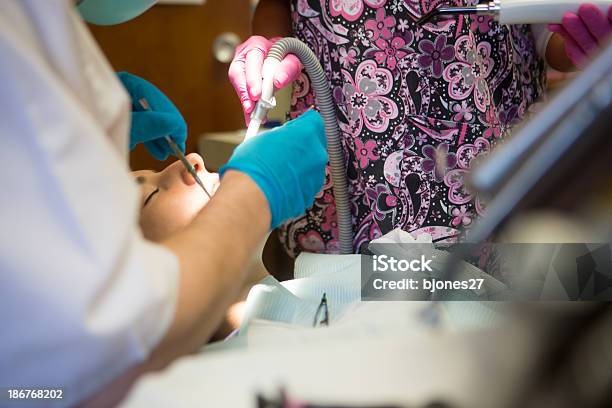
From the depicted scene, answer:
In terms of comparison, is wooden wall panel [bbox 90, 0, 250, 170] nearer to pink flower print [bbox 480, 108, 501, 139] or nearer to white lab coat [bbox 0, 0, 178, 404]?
pink flower print [bbox 480, 108, 501, 139]

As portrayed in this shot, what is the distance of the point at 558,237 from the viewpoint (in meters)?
0.46

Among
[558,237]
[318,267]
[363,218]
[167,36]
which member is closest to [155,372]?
[558,237]

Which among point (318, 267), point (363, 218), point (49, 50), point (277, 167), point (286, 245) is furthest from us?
point (286, 245)

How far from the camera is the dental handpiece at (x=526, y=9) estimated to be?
1.15 m

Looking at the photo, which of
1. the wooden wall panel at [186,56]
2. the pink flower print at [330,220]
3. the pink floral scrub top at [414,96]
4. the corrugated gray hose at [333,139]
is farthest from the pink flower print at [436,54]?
the wooden wall panel at [186,56]

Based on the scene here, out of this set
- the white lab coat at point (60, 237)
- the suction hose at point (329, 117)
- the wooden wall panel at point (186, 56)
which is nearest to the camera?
the white lab coat at point (60, 237)

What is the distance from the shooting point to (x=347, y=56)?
137 cm

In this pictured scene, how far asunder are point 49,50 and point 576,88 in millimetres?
474

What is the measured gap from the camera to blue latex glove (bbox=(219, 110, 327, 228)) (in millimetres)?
745

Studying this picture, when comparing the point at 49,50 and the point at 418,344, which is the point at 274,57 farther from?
the point at 418,344

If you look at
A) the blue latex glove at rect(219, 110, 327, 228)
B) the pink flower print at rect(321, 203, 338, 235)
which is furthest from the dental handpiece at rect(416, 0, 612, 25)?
the pink flower print at rect(321, 203, 338, 235)

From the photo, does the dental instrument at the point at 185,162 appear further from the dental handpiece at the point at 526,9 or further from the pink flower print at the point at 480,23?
the pink flower print at the point at 480,23

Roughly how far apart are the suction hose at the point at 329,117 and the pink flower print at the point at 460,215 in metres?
0.25

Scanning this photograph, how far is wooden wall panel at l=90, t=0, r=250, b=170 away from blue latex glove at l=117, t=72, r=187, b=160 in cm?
141
